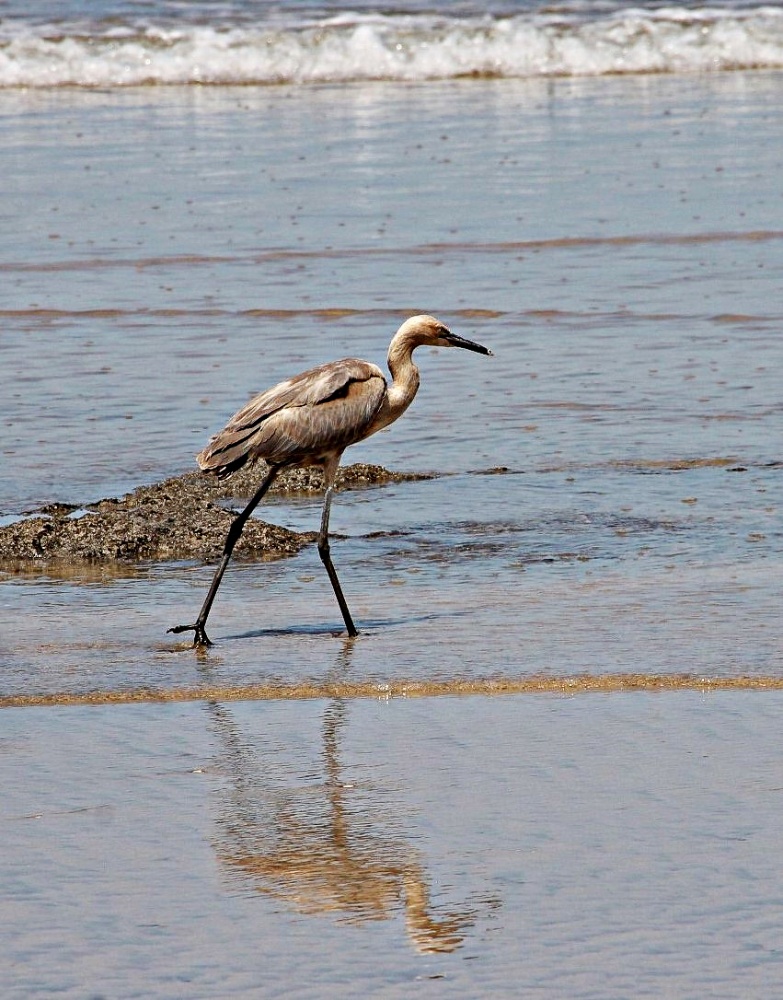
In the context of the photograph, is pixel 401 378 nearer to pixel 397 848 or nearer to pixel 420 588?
pixel 420 588

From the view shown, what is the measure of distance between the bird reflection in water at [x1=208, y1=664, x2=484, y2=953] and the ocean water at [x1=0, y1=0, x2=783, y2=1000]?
0.04ft

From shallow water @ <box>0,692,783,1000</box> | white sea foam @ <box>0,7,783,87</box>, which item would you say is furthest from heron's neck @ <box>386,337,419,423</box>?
white sea foam @ <box>0,7,783,87</box>

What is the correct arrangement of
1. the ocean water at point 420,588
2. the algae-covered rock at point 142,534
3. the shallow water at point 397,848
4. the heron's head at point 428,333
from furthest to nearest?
the algae-covered rock at point 142,534, the heron's head at point 428,333, the ocean water at point 420,588, the shallow water at point 397,848

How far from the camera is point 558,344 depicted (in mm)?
12430

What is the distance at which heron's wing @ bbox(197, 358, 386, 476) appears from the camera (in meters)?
7.20

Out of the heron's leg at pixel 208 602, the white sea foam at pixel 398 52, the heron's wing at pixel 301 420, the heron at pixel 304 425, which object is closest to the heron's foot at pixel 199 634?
the heron's leg at pixel 208 602

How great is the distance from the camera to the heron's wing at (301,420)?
7.20m

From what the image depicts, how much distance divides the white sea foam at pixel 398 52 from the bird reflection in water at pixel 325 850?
26224mm

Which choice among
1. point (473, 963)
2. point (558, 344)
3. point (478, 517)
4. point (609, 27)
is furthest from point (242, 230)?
point (609, 27)

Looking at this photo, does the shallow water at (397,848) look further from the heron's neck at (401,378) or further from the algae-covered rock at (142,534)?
the algae-covered rock at (142,534)

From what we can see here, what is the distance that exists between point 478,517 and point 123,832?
3.96 m

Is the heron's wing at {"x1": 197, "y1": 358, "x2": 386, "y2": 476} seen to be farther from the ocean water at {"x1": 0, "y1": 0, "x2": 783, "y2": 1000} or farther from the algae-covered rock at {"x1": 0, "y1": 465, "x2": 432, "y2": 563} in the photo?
the algae-covered rock at {"x1": 0, "y1": 465, "x2": 432, "y2": 563}

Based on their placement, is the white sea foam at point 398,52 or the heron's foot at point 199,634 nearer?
the heron's foot at point 199,634

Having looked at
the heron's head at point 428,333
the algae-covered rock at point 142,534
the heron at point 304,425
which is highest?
the heron's head at point 428,333
